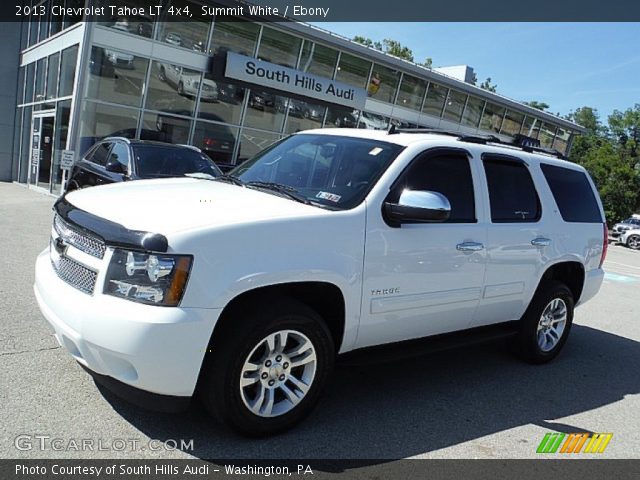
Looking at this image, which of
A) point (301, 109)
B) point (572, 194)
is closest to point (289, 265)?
point (572, 194)

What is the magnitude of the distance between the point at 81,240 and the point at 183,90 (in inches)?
555

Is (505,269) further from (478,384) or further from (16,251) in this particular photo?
(16,251)

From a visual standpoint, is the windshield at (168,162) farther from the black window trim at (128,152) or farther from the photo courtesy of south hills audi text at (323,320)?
the photo courtesy of south hills audi text at (323,320)

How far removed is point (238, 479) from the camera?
2809 millimetres

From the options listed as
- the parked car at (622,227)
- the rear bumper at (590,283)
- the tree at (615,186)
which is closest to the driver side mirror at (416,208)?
the rear bumper at (590,283)

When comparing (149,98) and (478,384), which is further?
(149,98)

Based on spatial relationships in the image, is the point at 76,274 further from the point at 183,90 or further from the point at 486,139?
the point at 183,90

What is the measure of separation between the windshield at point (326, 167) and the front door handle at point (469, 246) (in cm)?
83

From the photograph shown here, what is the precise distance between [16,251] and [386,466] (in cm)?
621

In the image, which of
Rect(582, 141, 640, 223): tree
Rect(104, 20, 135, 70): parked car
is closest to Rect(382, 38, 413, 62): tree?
Rect(582, 141, 640, 223): tree

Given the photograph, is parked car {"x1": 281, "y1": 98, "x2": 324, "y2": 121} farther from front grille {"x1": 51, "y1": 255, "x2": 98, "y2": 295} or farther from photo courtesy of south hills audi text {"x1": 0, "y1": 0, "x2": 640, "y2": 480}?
front grille {"x1": 51, "y1": 255, "x2": 98, "y2": 295}

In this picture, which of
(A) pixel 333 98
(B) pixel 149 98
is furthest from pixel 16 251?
(A) pixel 333 98

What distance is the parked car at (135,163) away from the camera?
8.38 meters

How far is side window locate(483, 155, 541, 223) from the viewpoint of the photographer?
175 inches
